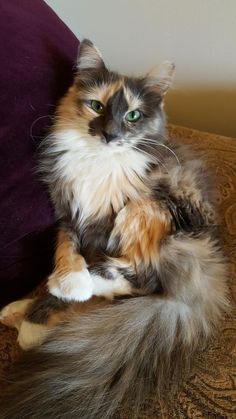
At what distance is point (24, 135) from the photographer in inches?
46.8

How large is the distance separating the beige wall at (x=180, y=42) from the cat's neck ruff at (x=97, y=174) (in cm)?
69

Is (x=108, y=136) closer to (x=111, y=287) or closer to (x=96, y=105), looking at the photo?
(x=96, y=105)

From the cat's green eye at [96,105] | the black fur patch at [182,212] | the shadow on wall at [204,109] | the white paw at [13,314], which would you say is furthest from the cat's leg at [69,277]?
the shadow on wall at [204,109]

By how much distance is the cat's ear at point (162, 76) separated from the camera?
1237 millimetres

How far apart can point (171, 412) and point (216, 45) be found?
133 centimetres

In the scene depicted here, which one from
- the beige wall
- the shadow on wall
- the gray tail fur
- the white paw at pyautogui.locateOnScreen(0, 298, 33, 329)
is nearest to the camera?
the gray tail fur

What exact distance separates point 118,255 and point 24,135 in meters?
0.43

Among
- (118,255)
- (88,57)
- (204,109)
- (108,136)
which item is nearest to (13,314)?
(118,255)

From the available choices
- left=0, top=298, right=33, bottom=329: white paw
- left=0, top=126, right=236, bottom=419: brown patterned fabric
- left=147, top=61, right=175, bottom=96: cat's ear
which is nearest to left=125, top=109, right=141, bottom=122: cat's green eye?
left=147, top=61, right=175, bottom=96: cat's ear

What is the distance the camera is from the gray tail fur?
0.86m

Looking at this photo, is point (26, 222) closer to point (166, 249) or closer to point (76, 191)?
point (76, 191)

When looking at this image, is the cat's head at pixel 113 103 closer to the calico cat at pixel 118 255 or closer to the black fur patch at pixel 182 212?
the calico cat at pixel 118 255

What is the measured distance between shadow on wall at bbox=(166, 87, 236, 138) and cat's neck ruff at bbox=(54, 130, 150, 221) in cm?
70

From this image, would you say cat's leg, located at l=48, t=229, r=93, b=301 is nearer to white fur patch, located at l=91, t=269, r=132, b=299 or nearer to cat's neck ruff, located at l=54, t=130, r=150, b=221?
white fur patch, located at l=91, t=269, r=132, b=299
